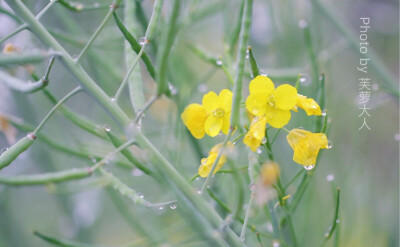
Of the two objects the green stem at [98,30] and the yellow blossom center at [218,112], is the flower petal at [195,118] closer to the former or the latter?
the yellow blossom center at [218,112]

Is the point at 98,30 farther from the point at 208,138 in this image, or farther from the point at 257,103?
the point at 208,138

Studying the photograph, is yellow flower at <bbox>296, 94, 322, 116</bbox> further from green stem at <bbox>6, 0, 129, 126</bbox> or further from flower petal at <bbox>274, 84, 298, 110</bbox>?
green stem at <bbox>6, 0, 129, 126</bbox>

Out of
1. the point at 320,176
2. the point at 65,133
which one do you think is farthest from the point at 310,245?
the point at 65,133

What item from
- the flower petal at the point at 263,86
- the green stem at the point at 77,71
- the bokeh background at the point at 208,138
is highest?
the green stem at the point at 77,71

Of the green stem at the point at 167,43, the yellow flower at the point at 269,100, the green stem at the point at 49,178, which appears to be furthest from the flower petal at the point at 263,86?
the green stem at the point at 49,178

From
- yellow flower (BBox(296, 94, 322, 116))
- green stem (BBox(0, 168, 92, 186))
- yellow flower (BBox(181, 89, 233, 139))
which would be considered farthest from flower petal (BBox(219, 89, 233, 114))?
green stem (BBox(0, 168, 92, 186))


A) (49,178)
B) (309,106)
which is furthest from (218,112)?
(49,178)
